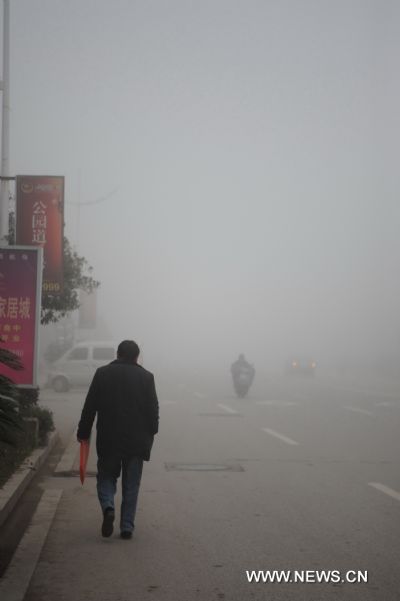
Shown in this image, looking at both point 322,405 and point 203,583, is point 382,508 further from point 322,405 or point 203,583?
point 322,405

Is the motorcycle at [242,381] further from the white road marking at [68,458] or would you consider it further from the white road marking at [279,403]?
the white road marking at [68,458]

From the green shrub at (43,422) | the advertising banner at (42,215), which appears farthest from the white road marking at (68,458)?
the advertising banner at (42,215)

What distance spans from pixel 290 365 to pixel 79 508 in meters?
46.8

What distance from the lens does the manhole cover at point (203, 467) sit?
37.4ft

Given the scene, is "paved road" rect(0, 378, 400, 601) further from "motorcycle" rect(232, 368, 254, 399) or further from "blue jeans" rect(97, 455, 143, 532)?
"motorcycle" rect(232, 368, 254, 399)

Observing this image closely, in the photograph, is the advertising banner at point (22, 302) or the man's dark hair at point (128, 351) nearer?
the man's dark hair at point (128, 351)

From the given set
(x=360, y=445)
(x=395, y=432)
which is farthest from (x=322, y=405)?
(x=360, y=445)

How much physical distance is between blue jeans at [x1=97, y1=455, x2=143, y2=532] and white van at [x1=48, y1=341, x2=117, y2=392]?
2394 cm

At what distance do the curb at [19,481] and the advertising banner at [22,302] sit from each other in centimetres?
116

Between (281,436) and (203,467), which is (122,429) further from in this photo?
(281,436)

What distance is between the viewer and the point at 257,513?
8180mm

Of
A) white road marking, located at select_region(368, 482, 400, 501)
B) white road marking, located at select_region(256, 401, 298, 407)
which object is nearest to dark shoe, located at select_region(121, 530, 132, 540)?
white road marking, located at select_region(368, 482, 400, 501)

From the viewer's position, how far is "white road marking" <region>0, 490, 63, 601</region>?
212 inches

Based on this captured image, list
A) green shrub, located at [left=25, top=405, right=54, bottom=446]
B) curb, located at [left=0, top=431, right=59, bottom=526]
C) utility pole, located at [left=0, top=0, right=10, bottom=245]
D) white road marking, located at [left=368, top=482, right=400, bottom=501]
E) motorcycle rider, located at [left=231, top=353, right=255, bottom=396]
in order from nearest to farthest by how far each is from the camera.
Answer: curb, located at [left=0, top=431, right=59, bottom=526] → white road marking, located at [left=368, top=482, right=400, bottom=501] → green shrub, located at [left=25, top=405, right=54, bottom=446] → utility pole, located at [left=0, top=0, right=10, bottom=245] → motorcycle rider, located at [left=231, top=353, right=255, bottom=396]
